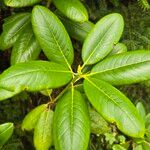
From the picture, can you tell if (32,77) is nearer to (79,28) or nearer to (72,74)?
(72,74)

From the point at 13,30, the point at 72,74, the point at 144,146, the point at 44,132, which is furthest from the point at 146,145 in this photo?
the point at 13,30

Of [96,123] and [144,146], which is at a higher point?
[96,123]

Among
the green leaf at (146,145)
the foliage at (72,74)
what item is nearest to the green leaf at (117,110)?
the foliage at (72,74)

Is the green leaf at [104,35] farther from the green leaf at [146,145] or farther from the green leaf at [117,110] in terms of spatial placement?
the green leaf at [146,145]

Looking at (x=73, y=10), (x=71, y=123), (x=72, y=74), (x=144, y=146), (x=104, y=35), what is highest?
(x=73, y=10)

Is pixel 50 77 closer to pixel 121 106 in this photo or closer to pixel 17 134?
pixel 121 106

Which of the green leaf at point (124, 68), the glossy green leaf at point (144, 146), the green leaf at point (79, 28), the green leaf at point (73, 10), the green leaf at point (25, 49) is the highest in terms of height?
the green leaf at point (73, 10)

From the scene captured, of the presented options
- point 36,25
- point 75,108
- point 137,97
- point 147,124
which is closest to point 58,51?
point 36,25

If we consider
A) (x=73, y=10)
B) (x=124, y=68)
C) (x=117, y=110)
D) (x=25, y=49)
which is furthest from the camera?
(x=25, y=49)
